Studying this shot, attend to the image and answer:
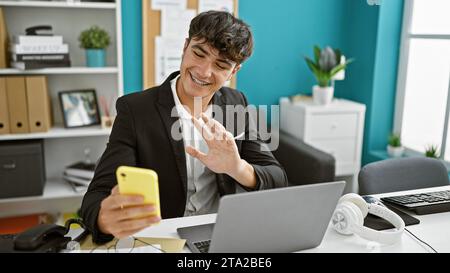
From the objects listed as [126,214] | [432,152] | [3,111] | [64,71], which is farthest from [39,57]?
[432,152]

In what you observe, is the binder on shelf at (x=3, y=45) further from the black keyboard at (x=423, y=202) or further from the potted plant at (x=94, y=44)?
the black keyboard at (x=423, y=202)

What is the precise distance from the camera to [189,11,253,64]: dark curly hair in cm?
149

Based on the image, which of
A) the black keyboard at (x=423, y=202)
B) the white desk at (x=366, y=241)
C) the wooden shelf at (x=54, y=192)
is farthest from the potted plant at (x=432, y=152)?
the wooden shelf at (x=54, y=192)

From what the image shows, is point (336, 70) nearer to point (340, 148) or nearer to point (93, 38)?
point (340, 148)

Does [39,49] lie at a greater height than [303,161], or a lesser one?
greater

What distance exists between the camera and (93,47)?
8.70 feet

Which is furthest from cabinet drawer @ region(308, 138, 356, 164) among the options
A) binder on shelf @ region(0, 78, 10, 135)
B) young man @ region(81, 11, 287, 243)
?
binder on shelf @ region(0, 78, 10, 135)

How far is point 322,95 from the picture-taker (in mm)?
3088

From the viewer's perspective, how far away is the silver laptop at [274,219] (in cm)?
104

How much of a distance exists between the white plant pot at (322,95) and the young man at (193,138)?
1.43 m

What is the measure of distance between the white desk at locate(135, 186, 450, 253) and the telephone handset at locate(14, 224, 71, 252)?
212mm

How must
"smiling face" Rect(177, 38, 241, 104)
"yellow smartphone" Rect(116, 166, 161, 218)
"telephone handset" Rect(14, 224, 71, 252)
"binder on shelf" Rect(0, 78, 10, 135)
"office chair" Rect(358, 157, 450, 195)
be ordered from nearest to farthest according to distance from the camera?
"yellow smartphone" Rect(116, 166, 161, 218) < "telephone handset" Rect(14, 224, 71, 252) < "smiling face" Rect(177, 38, 241, 104) < "office chair" Rect(358, 157, 450, 195) < "binder on shelf" Rect(0, 78, 10, 135)

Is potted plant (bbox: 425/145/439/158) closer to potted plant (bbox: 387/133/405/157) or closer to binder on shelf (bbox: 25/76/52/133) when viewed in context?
potted plant (bbox: 387/133/405/157)

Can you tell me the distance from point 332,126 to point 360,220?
1.79m
